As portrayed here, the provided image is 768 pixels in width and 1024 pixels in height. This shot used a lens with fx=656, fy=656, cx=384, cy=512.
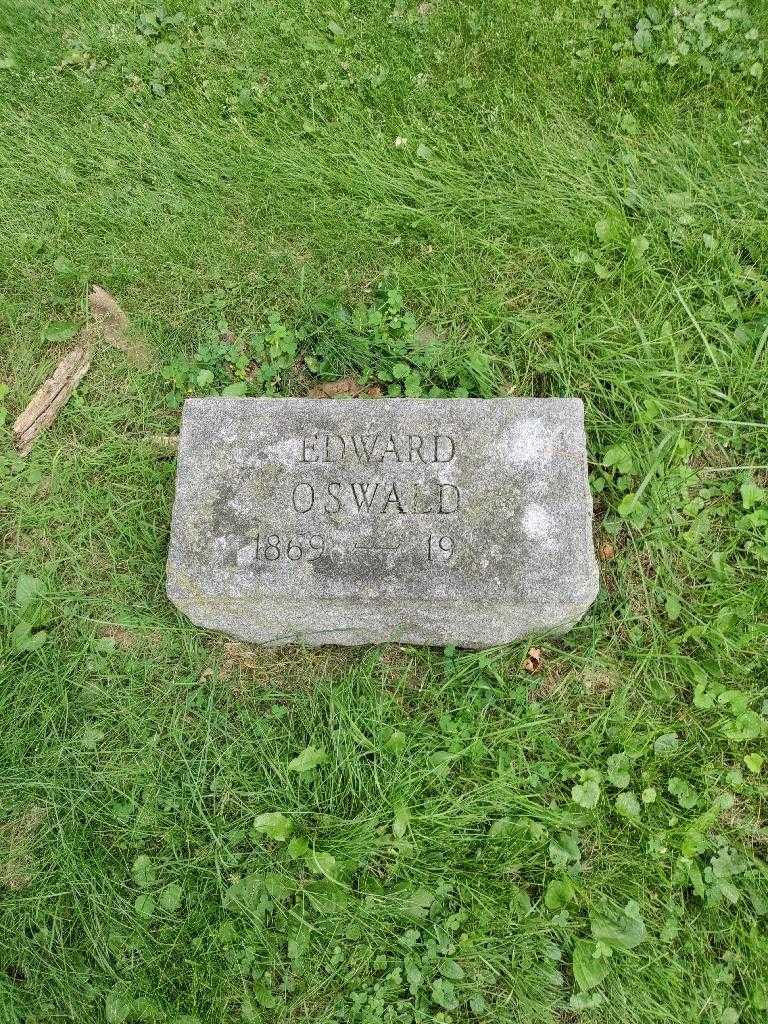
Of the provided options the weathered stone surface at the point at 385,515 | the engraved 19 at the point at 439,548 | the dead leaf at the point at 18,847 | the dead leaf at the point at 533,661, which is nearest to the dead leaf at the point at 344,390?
the weathered stone surface at the point at 385,515

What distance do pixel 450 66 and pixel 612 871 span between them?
3615 mm

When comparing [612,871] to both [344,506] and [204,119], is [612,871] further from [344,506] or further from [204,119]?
[204,119]

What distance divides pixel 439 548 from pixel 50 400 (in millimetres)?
2085

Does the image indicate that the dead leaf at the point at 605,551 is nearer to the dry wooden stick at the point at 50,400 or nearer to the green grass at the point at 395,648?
the green grass at the point at 395,648

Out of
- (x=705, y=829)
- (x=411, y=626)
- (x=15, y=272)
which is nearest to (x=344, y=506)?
(x=411, y=626)

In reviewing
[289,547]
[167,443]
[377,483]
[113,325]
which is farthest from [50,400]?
Answer: [377,483]

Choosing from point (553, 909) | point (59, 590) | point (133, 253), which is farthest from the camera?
point (133, 253)

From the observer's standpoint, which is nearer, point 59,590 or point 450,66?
Result: point 59,590

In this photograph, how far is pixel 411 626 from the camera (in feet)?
7.72

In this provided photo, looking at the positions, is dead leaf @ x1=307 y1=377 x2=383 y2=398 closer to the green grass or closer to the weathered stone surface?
the green grass

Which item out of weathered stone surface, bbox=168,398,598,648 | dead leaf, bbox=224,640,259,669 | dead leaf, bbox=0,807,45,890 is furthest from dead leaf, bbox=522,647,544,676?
dead leaf, bbox=0,807,45,890

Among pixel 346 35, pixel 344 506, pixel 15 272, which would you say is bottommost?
pixel 344 506

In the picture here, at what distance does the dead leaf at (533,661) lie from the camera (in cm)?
254

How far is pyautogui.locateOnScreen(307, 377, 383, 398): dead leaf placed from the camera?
293cm
